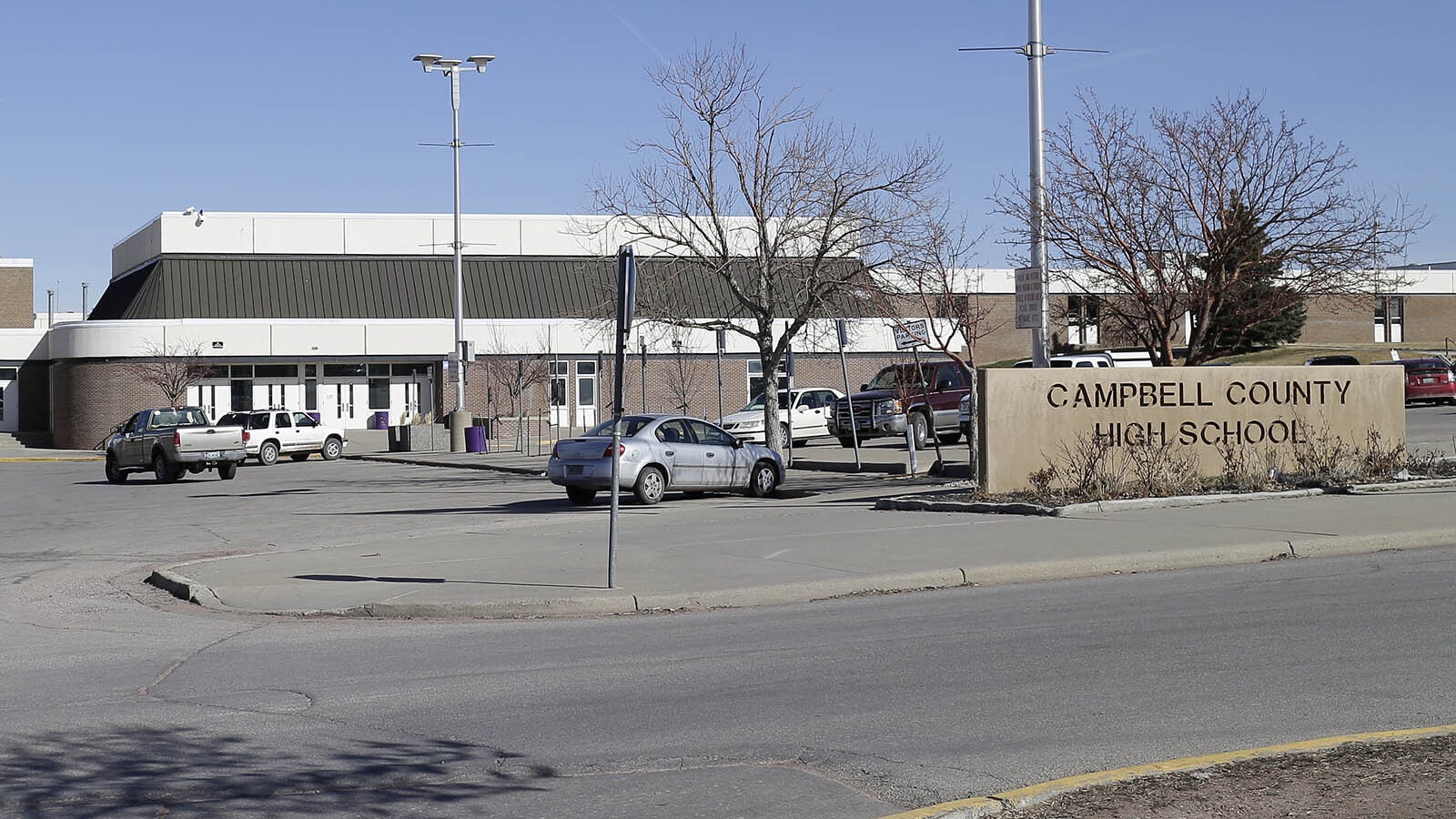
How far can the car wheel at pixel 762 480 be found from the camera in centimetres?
2358

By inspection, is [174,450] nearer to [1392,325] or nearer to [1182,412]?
[1182,412]

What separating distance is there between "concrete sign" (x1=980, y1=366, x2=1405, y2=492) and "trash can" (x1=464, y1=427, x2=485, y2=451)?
93.2 feet

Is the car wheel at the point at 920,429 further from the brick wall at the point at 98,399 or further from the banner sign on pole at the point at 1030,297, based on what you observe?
the brick wall at the point at 98,399

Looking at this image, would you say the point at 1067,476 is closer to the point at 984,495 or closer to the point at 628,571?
the point at 984,495

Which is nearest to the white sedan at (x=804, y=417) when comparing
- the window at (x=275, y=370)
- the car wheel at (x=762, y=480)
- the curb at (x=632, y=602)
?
the car wheel at (x=762, y=480)

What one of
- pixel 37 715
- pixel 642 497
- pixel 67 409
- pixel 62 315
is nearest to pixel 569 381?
pixel 67 409

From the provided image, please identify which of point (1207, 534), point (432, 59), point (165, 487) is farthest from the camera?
point (432, 59)

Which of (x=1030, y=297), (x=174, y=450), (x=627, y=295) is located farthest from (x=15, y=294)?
(x=627, y=295)

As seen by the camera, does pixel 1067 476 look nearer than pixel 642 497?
Yes

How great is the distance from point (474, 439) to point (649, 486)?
79.8 ft

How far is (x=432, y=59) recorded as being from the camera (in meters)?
42.0

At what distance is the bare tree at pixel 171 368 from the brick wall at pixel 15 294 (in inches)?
920

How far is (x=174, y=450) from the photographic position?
32.2m

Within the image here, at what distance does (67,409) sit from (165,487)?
1167 inches
